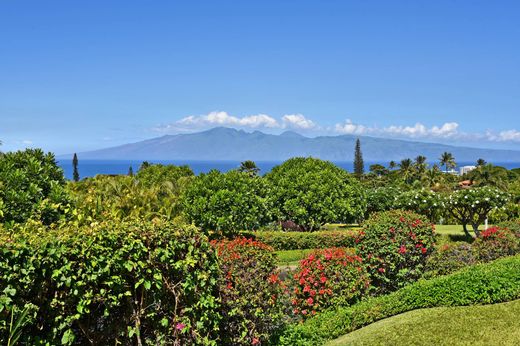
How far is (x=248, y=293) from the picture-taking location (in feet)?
24.2

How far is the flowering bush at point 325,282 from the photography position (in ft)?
34.0

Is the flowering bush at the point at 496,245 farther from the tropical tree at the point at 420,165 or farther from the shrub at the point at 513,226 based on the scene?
the tropical tree at the point at 420,165

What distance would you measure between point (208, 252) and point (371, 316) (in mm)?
5205

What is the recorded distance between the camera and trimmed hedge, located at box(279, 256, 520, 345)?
9.99m

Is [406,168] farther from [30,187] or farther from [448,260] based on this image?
[30,187]

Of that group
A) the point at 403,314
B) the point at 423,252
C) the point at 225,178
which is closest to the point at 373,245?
the point at 423,252

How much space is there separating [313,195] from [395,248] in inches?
609

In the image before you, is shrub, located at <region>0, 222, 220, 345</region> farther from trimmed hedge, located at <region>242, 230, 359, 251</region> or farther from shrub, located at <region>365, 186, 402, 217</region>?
shrub, located at <region>365, 186, 402, 217</region>

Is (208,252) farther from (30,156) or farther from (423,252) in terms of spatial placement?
(423,252)

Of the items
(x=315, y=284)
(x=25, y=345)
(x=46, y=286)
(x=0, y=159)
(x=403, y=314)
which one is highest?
(x=0, y=159)

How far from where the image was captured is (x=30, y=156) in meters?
11.3

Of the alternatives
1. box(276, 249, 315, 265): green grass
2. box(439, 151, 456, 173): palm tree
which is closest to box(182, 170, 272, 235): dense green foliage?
box(276, 249, 315, 265): green grass

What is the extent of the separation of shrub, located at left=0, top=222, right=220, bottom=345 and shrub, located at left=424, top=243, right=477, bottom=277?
851cm

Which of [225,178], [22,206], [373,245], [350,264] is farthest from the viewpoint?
[225,178]
